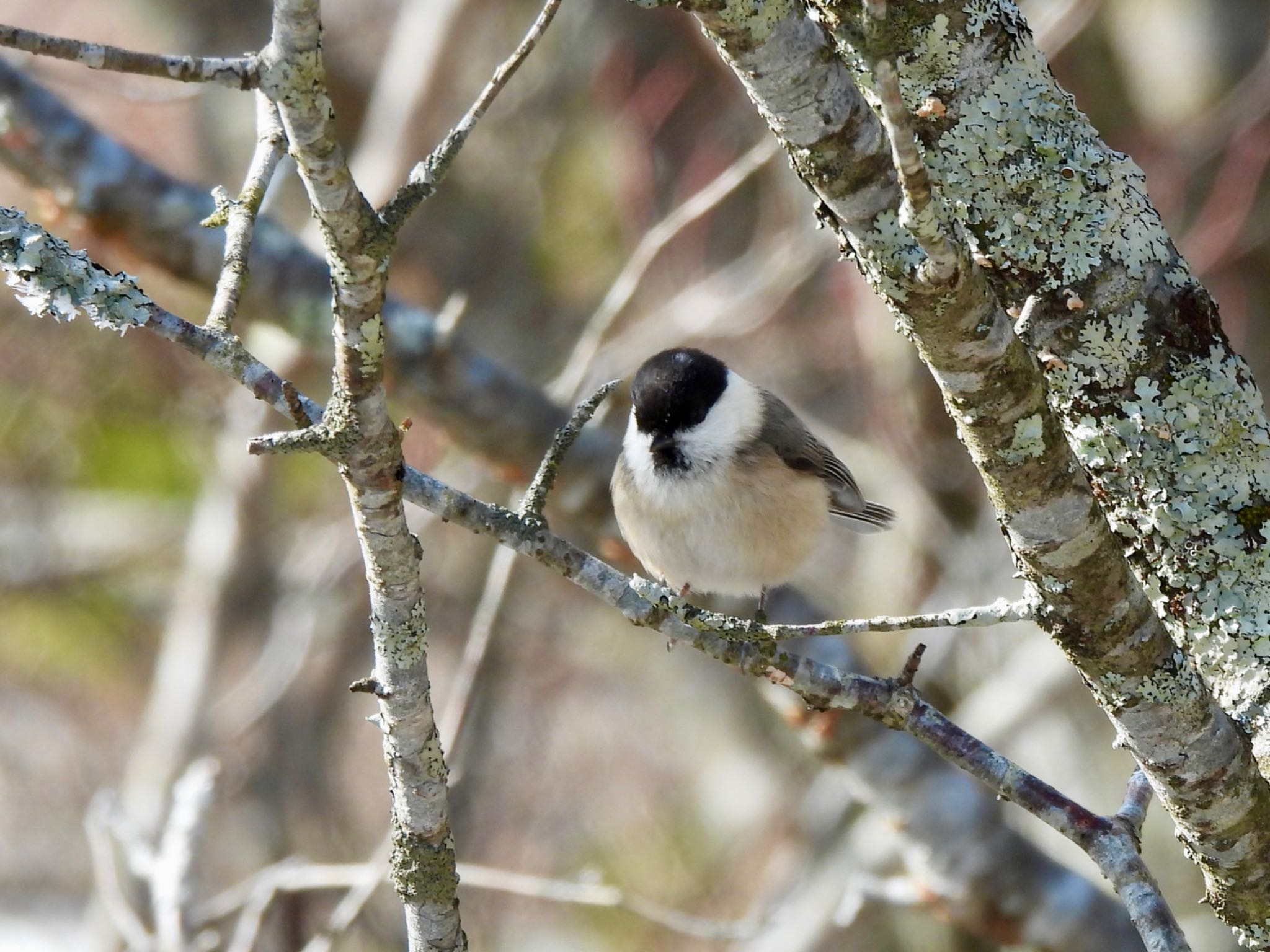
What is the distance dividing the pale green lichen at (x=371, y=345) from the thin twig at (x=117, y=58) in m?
0.25

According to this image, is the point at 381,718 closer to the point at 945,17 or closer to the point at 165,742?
the point at 945,17

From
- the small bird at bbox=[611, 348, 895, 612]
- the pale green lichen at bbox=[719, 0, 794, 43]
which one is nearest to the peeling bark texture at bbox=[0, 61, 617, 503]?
the small bird at bbox=[611, 348, 895, 612]

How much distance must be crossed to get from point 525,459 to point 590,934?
403 cm

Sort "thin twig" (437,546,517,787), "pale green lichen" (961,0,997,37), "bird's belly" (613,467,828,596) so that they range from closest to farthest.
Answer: "pale green lichen" (961,0,997,37) < "thin twig" (437,546,517,787) < "bird's belly" (613,467,828,596)

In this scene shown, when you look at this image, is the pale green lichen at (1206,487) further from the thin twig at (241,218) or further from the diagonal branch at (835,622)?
the thin twig at (241,218)

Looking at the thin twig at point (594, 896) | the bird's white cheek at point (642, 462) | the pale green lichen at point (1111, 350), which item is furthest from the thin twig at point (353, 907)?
the pale green lichen at point (1111, 350)

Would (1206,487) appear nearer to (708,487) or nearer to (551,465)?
(551,465)

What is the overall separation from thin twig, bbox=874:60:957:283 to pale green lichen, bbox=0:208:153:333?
0.73 m

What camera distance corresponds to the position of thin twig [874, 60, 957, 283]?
98 cm

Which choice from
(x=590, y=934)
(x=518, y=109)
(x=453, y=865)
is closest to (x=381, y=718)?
(x=453, y=865)

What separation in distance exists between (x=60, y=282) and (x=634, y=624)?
74cm

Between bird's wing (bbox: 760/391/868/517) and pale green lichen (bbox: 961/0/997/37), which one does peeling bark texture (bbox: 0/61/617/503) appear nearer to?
bird's wing (bbox: 760/391/868/517)

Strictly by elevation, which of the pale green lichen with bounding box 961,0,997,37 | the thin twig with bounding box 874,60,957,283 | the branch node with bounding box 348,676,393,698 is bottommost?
the branch node with bounding box 348,676,393,698

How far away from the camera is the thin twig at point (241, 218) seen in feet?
3.96
